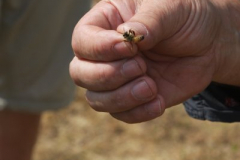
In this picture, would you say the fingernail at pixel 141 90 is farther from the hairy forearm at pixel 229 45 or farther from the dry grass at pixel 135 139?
the dry grass at pixel 135 139

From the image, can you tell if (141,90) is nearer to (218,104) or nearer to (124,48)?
(124,48)

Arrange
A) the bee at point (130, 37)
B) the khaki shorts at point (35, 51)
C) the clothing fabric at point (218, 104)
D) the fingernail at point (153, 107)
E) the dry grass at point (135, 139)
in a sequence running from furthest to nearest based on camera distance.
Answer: the dry grass at point (135, 139)
the khaki shorts at point (35, 51)
the clothing fabric at point (218, 104)
the fingernail at point (153, 107)
the bee at point (130, 37)

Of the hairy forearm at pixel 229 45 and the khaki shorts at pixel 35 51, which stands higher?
the hairy forearm at pixel 229 45

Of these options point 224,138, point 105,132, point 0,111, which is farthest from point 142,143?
point 0,111

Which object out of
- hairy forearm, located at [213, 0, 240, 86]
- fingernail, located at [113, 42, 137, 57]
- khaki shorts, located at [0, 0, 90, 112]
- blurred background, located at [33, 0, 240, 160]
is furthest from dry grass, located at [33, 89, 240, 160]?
fingernail, located at [113, 42, 137, 57]

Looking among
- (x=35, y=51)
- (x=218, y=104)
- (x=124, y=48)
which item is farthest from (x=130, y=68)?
(x=35, y=51)

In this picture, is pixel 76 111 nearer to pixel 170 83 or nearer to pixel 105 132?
pixel 105 132

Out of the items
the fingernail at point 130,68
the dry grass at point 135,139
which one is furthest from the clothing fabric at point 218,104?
the dry grass at point 135,139
